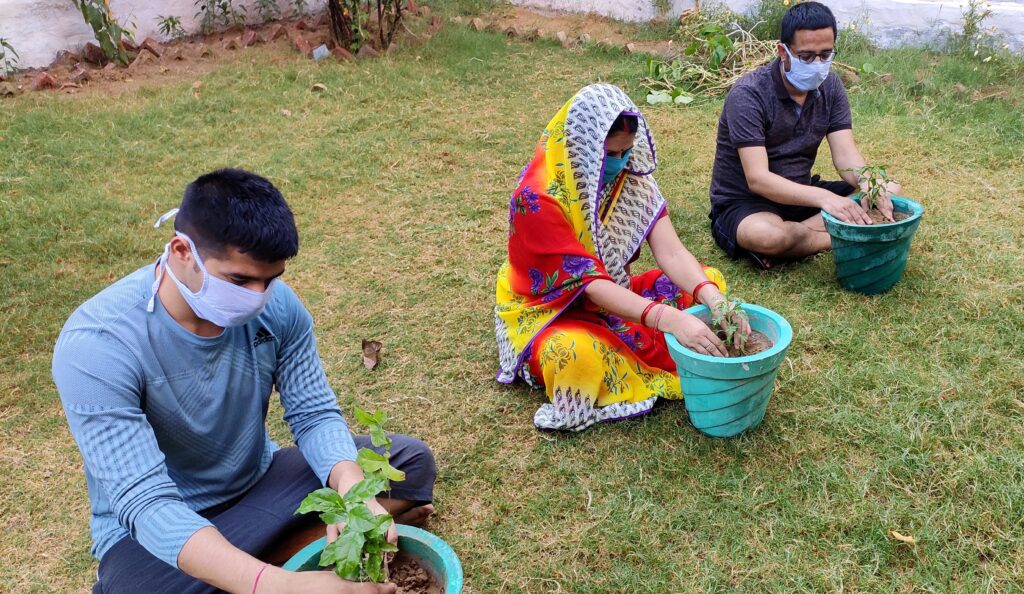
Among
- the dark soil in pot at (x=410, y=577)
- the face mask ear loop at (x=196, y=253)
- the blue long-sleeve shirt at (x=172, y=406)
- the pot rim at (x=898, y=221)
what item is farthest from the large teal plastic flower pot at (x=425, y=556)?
the pot rim at (x=898, y=221)

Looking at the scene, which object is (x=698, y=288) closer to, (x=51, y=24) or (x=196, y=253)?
(x=196, y=253)

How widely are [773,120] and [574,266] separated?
4.96 ft

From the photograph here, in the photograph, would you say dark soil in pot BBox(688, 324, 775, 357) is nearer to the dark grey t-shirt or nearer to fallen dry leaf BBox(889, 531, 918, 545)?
fallen dry leaf BBox(889, 531, 918, 545)

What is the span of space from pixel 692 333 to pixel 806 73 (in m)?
1.64

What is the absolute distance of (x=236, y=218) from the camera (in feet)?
5.58

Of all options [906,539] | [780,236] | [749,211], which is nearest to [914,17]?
[749,211]

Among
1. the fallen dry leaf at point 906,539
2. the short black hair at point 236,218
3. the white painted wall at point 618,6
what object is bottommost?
the fallen dry leaf at point 906,539

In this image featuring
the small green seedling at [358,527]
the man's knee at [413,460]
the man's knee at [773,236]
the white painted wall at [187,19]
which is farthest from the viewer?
the white painted wall at [187,19]

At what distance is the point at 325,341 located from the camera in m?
3.52

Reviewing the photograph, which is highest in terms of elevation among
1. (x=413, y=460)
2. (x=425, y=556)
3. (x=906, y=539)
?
(x=425, y=556)

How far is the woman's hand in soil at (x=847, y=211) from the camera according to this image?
3.30 meters

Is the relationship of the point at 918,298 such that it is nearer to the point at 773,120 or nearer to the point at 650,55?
the point at 773,120

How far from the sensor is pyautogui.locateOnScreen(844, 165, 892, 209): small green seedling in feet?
10.9

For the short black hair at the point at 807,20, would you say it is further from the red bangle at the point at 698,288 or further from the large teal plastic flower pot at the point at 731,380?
the large teal plastic flower pot at the point at 731,380
